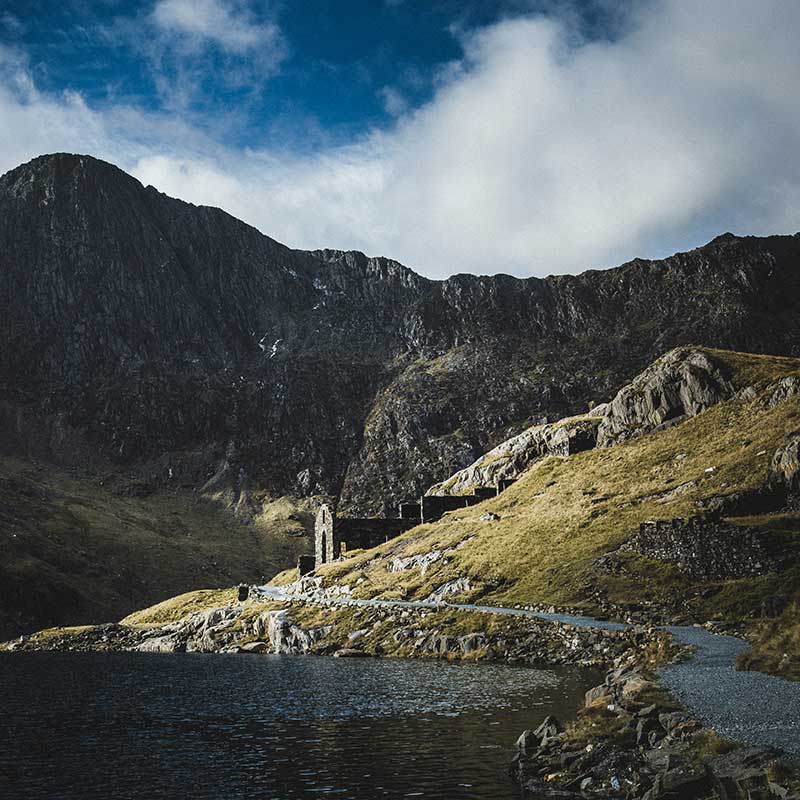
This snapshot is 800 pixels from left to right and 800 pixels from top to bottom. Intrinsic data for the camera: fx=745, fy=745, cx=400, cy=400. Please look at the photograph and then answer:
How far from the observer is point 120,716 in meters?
45.9

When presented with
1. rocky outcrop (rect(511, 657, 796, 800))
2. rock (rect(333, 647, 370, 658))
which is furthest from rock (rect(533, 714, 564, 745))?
rock (rect(333, 647, 370, 658))

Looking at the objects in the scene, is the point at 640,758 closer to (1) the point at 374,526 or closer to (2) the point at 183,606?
(1) the point at 374,526

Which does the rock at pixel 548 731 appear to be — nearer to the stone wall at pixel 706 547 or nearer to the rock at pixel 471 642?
the rock at pixel 471 642

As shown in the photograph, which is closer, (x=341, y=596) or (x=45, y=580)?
(x=341, y=596)

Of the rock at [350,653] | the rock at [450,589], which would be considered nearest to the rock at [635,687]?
the rock at [350,653]

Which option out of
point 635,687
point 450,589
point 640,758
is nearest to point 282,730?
point 635,687

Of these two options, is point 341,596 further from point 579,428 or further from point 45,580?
point 45,580

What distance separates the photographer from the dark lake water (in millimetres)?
27375

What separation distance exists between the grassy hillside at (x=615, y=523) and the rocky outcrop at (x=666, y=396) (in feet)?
9.25

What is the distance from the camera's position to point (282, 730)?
37719 millimetres

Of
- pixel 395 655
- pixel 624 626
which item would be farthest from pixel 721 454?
pixel 395 655

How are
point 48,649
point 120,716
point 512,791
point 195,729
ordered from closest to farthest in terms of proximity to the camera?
point 512,791
point 195,729
point 120,716
point 48,649

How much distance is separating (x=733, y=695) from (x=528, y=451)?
435ft

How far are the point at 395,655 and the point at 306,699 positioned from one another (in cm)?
2529
